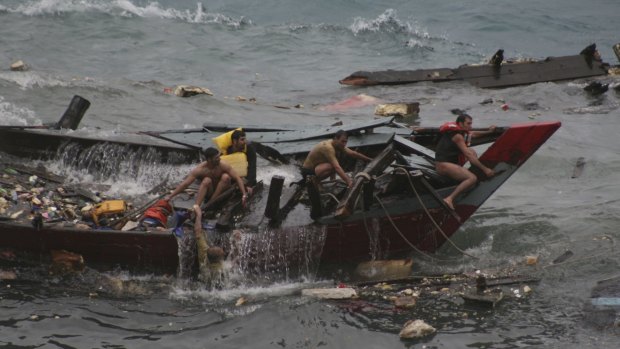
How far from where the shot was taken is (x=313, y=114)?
62.2ft

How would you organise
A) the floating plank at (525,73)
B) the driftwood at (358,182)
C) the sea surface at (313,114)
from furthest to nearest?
the floating plank at (525,73) < the driftwood at (358,182) < the sea surface at (313,114)

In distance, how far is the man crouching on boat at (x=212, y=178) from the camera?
33.9 feet

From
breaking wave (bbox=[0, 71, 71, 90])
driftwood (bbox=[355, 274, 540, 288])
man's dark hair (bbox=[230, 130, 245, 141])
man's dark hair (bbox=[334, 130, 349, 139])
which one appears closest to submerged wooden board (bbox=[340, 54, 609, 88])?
breaking wave (bbox=[0, 71, 71, 90])

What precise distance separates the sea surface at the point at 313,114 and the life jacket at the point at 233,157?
1596 millimetres

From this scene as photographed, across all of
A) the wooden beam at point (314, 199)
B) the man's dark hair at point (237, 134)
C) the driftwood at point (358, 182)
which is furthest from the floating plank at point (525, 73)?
the wooden beam at point (314, 199)

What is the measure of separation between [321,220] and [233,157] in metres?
1.86

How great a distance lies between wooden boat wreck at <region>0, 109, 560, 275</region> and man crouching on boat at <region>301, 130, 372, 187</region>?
0.76ft

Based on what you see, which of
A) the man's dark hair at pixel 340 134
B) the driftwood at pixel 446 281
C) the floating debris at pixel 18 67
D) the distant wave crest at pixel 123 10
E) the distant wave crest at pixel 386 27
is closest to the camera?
the driftwood at pixel 446 281

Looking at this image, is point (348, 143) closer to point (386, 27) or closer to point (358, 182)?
point (358, 182)

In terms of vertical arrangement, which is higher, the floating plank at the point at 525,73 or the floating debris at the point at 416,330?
the floating plank at the point at 525,73

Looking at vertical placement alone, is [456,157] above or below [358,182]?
above

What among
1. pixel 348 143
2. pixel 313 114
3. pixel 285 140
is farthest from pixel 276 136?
pixel 313 114

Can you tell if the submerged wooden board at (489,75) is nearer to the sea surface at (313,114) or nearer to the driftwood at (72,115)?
the sea surface at (313,114)

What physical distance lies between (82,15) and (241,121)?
1486cm
